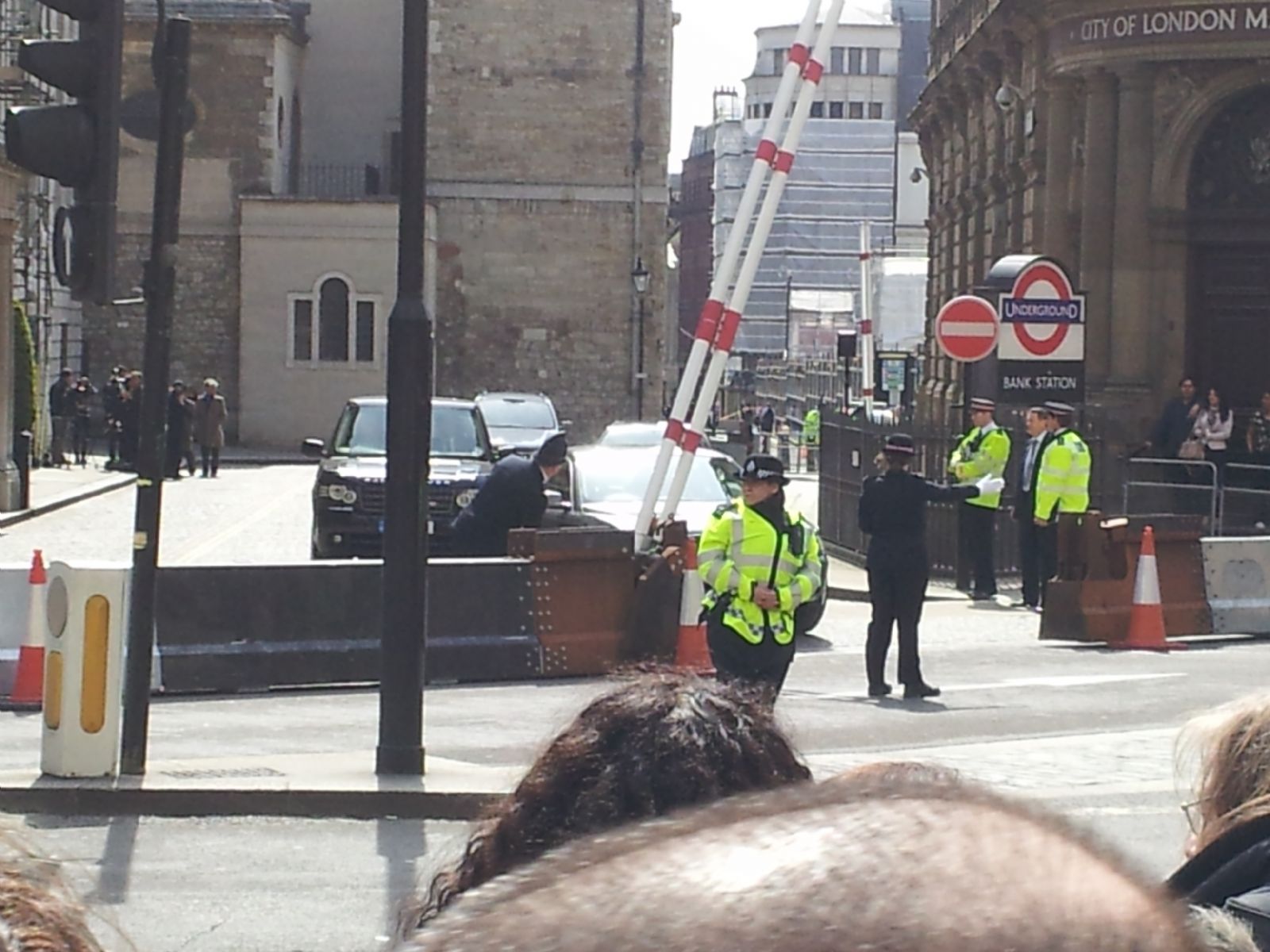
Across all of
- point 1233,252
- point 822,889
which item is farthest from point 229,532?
point 822,889

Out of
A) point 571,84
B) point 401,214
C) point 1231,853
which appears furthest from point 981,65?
point 1231,853

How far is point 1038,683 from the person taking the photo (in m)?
15.0

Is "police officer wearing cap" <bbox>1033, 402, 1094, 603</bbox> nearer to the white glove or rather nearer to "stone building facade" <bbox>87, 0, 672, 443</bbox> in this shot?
the white glove

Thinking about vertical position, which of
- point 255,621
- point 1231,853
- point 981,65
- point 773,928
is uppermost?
point 981,65

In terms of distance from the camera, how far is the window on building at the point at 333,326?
55312mm

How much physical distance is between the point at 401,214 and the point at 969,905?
9.77m

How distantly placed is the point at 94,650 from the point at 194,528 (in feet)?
67.0

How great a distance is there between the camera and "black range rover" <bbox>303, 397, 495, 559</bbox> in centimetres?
2266

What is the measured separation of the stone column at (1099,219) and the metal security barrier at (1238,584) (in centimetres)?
1305

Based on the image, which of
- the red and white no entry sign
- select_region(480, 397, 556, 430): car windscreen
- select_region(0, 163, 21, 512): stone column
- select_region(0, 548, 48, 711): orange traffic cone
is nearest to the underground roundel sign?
the red and white no entry sign

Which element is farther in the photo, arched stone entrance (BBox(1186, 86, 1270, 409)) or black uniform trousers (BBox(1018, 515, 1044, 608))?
arched stone entrance (BBox(1186, 86, 1270, 409))

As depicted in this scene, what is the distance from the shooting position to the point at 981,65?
39.2 m

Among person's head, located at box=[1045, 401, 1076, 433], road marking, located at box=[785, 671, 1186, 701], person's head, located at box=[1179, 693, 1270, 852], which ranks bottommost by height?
road marking, located at box=[785, 671, 1186, 701]

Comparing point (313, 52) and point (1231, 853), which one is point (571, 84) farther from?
point (1231, 853)
